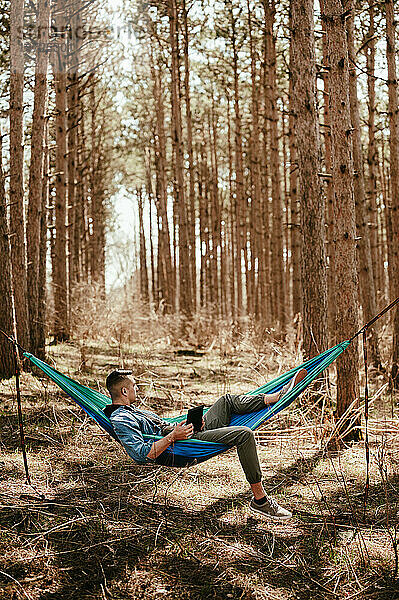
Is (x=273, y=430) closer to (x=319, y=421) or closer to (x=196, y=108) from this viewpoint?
(x=319, y=421)

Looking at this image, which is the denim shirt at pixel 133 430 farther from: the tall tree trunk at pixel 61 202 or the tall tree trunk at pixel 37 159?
the tall tree trunk at pixel 61 202

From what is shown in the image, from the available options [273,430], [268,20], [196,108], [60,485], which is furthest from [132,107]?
[60,485]

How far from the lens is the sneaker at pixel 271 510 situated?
10.8ft

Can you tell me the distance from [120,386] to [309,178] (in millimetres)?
3157

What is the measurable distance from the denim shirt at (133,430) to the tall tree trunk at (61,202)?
6.99 metres

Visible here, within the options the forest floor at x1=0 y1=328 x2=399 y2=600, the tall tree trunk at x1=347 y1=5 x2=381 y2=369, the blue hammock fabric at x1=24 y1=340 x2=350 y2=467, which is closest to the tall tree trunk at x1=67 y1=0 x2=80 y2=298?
the tall tree trunk at x1=347 y1=5 x2=381 y2=369

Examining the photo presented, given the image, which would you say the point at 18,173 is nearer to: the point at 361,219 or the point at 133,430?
the point at 361,219

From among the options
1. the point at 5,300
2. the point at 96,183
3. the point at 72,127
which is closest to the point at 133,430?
the point at 5,300

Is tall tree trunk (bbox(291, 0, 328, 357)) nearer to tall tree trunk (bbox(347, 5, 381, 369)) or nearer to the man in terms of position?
the man

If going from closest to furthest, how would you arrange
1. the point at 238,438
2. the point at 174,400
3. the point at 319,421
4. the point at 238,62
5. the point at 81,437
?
the point at 238,438
the point at 81,437
the point at 319,421
the point at 174,400
the point at 238,62

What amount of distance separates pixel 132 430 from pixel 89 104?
1413 cm

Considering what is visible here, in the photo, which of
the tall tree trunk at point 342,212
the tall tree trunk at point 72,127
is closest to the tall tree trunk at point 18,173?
the tall tree trunk at point 72,127

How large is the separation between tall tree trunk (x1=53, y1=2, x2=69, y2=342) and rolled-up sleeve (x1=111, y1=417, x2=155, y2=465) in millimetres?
7154

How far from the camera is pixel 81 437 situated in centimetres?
485
